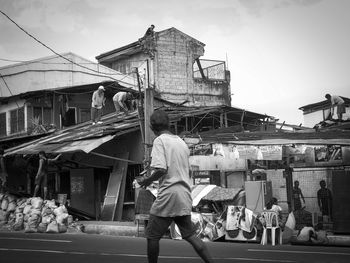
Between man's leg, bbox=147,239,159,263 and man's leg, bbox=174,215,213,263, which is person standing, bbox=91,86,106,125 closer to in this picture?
man's leg, bbox=174,215,213,263

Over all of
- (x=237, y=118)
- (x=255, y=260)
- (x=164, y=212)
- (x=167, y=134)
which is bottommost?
(x=255, y=260)

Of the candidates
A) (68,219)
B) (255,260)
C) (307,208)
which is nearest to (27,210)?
(68,219)

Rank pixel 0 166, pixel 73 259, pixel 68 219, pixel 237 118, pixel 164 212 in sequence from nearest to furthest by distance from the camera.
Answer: pixel 164 212
pixel 73 259
pixel 68 219
pixel 0 166
pixel 237 118

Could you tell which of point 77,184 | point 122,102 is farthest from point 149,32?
point 77,184

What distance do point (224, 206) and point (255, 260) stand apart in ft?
19.3

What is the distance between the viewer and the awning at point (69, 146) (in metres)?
15.6

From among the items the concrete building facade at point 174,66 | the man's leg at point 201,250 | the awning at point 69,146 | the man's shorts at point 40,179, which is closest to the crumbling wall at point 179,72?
the concrete building facade at point 174,66

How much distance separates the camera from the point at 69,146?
655 inches

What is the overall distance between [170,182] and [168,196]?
15cm

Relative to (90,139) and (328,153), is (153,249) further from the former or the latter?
(90,139)

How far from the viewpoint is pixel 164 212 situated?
5141mm

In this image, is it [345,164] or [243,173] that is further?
[243,173]

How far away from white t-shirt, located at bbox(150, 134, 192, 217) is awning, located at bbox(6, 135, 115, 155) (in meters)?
10.3

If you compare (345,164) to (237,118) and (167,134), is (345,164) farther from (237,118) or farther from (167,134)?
(237,118)
